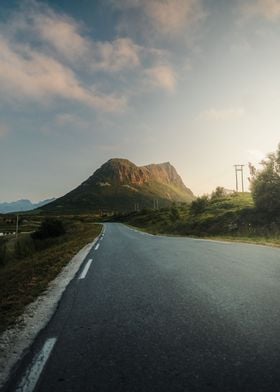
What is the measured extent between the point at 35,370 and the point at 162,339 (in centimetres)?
157

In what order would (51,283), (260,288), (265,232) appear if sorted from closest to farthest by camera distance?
1. (260,288)
2. (51,283)
3. (265,232)

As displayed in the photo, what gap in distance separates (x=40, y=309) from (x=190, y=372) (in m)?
3.65

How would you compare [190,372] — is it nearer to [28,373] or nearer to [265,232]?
[28,373]

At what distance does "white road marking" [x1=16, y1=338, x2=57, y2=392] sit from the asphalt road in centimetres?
1

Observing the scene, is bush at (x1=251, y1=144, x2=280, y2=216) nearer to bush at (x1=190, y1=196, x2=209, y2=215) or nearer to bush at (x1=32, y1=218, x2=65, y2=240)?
bush at (x1=190, y1=196, x2=209, y2=215)

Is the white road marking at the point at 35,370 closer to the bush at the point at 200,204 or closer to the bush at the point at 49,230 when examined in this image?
the bush at the point at 49,230

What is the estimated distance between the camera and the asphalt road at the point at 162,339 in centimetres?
325

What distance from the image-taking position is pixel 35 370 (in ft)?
11.6

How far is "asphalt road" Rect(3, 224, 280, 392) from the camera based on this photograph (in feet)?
10.7

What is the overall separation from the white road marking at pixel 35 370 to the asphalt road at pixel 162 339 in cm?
1

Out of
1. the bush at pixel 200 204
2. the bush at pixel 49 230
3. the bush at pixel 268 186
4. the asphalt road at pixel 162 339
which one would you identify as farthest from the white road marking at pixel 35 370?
the bush at pixel 200 204

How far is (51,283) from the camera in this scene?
8922mm

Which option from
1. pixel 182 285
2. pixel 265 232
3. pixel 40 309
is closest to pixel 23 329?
pixel 40 309

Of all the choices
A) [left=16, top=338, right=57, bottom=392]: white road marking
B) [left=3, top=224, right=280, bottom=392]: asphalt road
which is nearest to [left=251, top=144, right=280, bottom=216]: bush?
[left=3, top=224, right=280, bottom=392]: asphalt road
